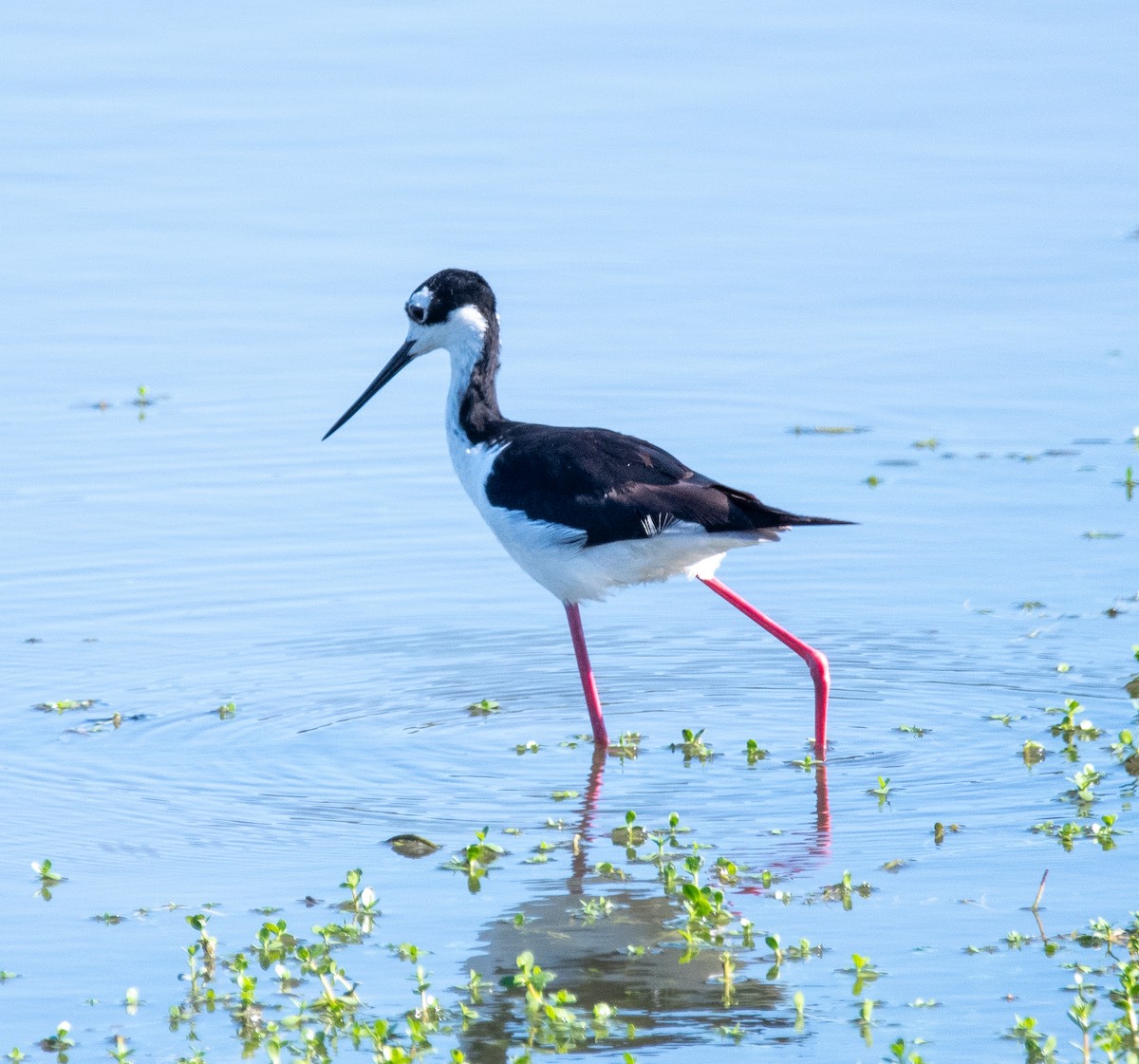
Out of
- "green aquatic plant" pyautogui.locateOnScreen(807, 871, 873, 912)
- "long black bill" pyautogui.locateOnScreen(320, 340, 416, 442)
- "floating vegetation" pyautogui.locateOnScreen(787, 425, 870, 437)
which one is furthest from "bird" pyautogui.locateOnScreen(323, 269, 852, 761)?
"floating vegetation" pyautogui.locateOnScreen(787, 425, 870, 437)

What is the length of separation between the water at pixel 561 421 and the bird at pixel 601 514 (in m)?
0.42

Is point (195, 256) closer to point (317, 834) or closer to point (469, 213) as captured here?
point (469, 213)

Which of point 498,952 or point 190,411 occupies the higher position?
point 190,411

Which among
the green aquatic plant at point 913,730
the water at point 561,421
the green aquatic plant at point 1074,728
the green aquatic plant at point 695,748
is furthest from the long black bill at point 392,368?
the green aquatic plant at point 1074,728

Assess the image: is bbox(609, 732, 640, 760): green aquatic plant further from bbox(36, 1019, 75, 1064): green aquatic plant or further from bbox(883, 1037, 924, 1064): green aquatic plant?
bbox(36, 1019, 75, 1064): green aquatic plant

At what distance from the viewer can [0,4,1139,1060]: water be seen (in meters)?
5.29

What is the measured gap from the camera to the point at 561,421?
9.63 meters

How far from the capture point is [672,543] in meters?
6.62

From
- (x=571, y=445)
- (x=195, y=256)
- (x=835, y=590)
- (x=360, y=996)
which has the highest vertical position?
(x=195, y=256)

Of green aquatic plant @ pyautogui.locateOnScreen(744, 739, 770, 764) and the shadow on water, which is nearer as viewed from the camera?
the shadow on water

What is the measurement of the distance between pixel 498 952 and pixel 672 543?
192 cm

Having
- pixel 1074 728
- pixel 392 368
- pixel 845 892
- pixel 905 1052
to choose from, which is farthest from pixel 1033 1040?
pixel 392 368

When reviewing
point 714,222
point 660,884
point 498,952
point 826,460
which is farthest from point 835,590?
point 714,222

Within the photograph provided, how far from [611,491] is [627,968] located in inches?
82.0
